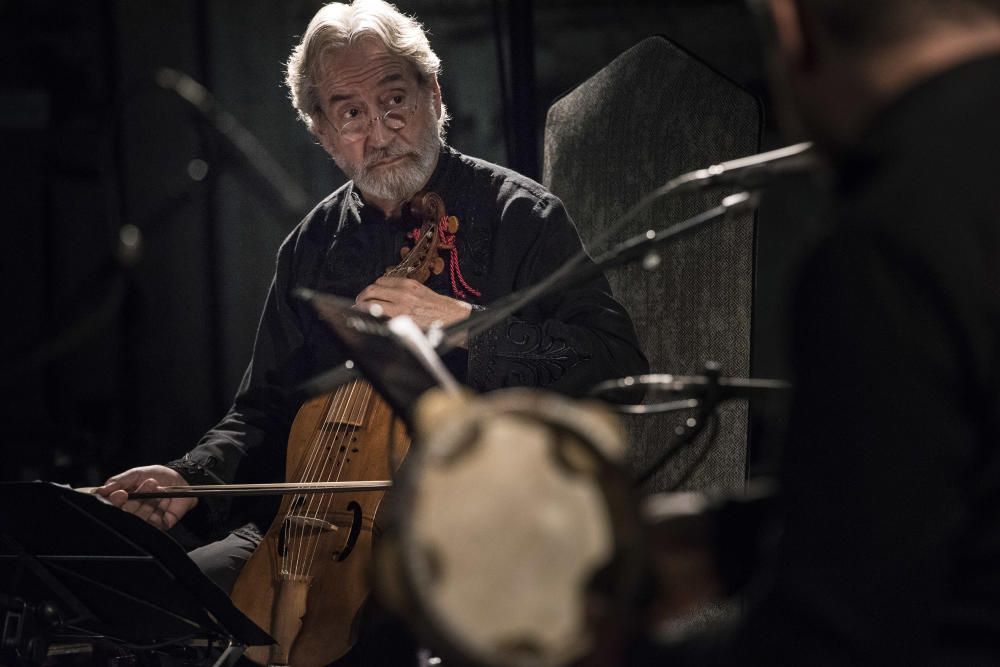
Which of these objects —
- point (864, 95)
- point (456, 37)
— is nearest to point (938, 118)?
point (864, 95)

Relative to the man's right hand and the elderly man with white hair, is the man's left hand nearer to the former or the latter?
the elderly man with white hair

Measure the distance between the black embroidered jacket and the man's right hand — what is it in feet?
0.19

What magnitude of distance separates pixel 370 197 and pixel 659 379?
3.84 feet

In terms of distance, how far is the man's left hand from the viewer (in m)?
2.29

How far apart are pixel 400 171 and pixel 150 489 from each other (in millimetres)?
861

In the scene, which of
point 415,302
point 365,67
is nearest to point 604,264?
point 415,302

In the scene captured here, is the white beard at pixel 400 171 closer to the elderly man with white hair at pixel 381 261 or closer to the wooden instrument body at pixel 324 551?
the elderly man with white hair at pixel 381 261

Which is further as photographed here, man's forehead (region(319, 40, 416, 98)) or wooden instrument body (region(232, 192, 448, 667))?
man's forehead (region(319, 40, 416, 98))

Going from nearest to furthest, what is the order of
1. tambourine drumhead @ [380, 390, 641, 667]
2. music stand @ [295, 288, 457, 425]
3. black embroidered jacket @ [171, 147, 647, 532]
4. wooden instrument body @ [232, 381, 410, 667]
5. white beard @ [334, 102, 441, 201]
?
tambourine drumhead @ [380, 390, 641, 667] → music stand @ [295, 288, 457, 425] → wooden instrument body @ [232, 381, 410, 667] → black embroidered jacket @ [171, 147, 647, 532] → white beard @ [334, 102, 441, 201]

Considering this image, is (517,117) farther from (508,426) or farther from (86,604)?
(508,426)

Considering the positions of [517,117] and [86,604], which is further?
[517,117]

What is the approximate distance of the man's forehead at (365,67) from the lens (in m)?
2.71

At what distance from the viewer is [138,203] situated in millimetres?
4590

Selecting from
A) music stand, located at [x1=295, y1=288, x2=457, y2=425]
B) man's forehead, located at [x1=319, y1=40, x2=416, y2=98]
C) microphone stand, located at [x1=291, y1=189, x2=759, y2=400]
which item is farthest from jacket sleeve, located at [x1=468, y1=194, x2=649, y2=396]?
music stand, located at [x1=295, y1=288, x2=457, y2=425]
